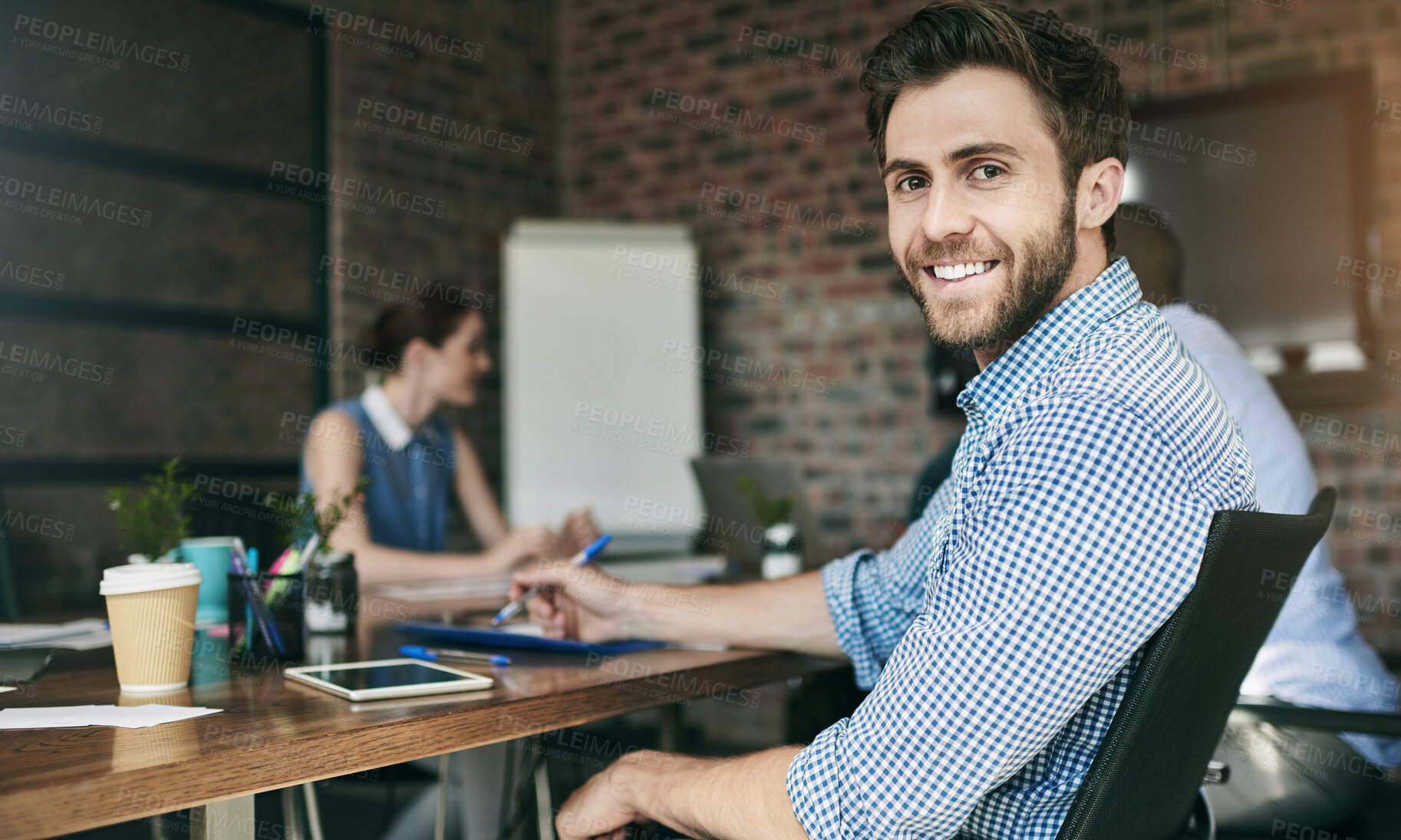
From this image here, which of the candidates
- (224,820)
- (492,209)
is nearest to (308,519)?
(224,820)

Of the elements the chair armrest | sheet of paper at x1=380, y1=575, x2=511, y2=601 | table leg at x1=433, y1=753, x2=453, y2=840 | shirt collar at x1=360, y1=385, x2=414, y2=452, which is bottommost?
table leg at x1=433, y1=753, x2=453, y2=840

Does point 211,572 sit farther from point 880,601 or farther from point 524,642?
point 880,601

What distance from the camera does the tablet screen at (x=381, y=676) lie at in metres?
1.23

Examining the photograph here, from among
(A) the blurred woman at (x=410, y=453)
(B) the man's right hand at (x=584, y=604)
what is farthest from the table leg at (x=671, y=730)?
(A) the blurred woman at (x=410, y=453)

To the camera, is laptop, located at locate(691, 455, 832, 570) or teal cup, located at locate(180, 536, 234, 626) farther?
laptop, located at locate(691, 455, 832, 570)

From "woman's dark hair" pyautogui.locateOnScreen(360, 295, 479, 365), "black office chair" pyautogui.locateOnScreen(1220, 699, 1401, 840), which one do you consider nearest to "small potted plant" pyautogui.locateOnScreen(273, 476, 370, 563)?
"black office chair" pyautogui.locateOnScreen(1220, 699, 1401, 840)

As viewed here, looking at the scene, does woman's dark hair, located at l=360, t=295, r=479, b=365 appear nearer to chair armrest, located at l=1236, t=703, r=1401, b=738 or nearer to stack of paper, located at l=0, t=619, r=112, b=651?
stack of paper, located at l=0, t=619, r=112, b=651

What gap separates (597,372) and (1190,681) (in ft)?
12.3

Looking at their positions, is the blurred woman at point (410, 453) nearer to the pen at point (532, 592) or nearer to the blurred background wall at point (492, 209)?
the pen at point (532, 592)

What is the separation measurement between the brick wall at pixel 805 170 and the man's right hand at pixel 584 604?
284 centimetres

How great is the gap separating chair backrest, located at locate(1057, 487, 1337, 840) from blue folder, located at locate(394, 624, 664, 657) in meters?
0.70

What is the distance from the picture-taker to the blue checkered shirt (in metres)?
0.98

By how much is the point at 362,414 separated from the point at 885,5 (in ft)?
8.73

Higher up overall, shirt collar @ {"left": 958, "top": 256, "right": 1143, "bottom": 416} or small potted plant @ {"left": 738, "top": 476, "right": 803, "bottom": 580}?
shirt collar @ {"left": 958, "top": 256, "right": 1143, "bottom": 416}
